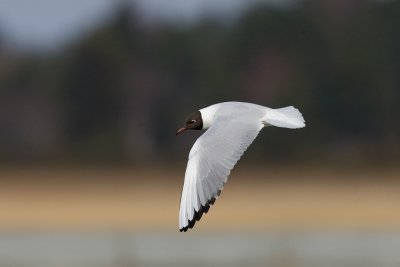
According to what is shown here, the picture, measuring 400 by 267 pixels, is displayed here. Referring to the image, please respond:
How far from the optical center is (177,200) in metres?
14.8

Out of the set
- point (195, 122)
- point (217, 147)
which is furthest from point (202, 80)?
point (217, 147)

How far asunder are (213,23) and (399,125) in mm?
6360

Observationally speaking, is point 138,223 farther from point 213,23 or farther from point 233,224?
point 213,23

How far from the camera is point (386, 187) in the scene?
15.7 meters

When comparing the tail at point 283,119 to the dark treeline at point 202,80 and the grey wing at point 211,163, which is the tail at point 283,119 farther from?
the dark treeline at point 202,80

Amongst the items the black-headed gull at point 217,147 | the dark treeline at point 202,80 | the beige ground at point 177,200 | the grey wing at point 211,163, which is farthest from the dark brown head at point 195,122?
the dark treeline at point 202,80

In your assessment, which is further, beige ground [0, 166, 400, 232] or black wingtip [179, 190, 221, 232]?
beige ground [0, 166, 400, 232]

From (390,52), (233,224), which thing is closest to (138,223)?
(233,224)

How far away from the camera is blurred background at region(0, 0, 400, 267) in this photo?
10.8 meters

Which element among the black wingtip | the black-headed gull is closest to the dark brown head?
the black-headed gull

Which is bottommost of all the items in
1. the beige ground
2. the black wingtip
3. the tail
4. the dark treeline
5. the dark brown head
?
the dark treeline

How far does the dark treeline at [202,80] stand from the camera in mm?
20594

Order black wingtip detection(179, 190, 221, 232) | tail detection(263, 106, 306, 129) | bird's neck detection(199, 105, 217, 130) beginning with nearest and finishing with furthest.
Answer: black wingtip detection(179, 190, 221, 232)
tail detection(263, 106, 306, 129)
bird's neck detection(199, 105, 217, 130)

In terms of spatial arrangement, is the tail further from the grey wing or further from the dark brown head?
the dark brown head
